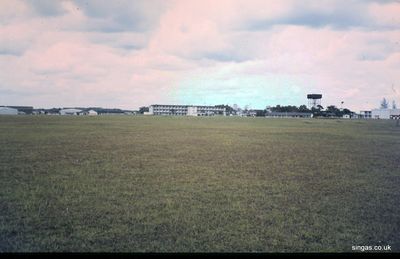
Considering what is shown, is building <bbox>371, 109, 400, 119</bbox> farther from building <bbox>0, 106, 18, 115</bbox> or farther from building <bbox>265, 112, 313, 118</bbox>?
building <bbox>0, 106, 18, 115</bbox>

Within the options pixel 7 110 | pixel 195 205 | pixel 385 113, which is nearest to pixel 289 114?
pixel 385 113

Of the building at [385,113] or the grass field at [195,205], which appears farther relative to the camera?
the building at [385,113]

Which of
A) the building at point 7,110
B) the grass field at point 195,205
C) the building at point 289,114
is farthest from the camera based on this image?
the building at point 289,114

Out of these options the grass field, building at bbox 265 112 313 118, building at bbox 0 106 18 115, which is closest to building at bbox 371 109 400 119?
building at bbox 265 112 313 118

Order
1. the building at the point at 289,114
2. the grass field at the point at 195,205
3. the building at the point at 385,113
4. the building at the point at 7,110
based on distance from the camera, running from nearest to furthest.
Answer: the grass field at the point at 195,205
the building at the point at 385,113
the building at the point at 7,110
the building at the point at 289,114

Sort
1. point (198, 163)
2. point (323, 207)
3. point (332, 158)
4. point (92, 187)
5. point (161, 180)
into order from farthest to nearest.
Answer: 1. point (332, 158)
2. point (198, 163)
3. point (161, 180)
4. point (92, 187)
5. point (323, 207)

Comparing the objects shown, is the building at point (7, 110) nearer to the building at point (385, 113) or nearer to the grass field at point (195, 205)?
the building at point (385, 113)

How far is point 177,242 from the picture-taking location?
22.5 feet

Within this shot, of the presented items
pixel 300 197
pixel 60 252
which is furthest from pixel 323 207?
pixel 60 252

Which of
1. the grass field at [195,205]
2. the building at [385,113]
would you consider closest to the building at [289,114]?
the building at [385,113]

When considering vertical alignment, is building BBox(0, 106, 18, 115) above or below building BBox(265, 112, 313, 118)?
above

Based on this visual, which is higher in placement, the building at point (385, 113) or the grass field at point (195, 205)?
the building at point (385, 113)
